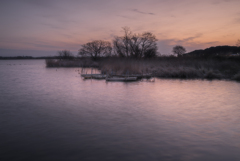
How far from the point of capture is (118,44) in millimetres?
49250

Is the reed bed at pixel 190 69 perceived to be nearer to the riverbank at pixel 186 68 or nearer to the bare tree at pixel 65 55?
the riverbank at pixel 186 68

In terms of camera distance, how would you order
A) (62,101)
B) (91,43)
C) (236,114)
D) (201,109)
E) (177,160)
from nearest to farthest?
(177,160), (236,114), (201,109), (62,101), (91,43)

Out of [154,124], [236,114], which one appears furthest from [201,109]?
[154,124]

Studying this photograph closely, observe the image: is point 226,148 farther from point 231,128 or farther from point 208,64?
point 208,64

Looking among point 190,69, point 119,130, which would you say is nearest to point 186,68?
point 190,69

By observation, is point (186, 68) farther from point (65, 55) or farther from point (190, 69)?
point (65, 55)

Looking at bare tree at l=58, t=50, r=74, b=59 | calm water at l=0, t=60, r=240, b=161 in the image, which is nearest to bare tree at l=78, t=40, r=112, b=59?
A: bare tree at l=58, t=50, r=74, b=59

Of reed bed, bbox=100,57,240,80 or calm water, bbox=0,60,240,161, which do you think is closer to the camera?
calm water, bbox=0,60,240,161

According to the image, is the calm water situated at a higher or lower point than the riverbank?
lower

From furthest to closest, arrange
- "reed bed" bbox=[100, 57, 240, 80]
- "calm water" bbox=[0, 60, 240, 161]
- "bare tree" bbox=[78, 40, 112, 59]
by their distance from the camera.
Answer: "bare tree" bbox=[78, 40, 112, 59] → "reed bed" bbox=[100, 57, 240, 80] → "calm water" bbox=[0, 60, 240, 161]

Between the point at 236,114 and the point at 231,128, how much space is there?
250cm

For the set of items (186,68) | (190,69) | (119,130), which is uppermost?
(186,68)

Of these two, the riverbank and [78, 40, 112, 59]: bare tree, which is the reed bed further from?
[78, 40, 112, 59]: bare tree

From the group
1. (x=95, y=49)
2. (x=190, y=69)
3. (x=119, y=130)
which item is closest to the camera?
(x=119, y=130)
